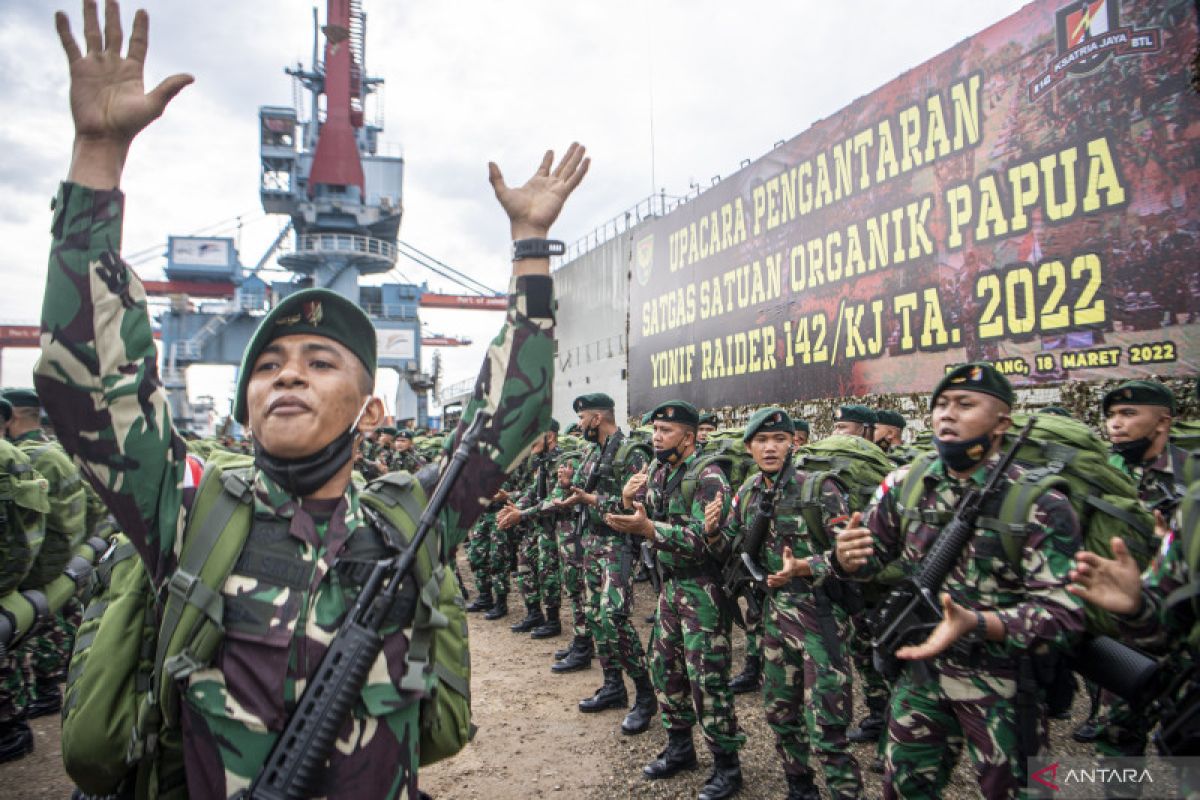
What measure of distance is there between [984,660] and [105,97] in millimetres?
3522

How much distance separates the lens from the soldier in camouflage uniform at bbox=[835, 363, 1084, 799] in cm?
258

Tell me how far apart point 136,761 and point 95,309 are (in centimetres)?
106

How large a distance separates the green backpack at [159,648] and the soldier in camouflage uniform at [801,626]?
258 centimetres

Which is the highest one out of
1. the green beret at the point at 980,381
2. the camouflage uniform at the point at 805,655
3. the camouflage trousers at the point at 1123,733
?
the green beret at the point at 980,381

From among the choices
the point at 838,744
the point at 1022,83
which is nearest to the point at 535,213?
the point at 838,744

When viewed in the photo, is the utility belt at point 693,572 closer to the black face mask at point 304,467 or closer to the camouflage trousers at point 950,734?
the camouflage trousers at point 950,734

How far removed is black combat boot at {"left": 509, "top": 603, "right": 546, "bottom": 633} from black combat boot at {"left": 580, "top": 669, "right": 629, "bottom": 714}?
→ 2.60 metres

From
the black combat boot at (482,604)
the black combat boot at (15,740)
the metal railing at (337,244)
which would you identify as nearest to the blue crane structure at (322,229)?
the metal railing at (337,244)

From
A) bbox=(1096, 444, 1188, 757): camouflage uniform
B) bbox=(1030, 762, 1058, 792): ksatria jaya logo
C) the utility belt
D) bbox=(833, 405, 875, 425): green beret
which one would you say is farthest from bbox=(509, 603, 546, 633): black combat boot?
bbox=(1030, 762, 1058, 792): ksatria jaya logo

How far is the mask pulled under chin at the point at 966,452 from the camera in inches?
120

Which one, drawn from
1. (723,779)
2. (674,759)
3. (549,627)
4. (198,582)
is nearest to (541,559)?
(549,627)

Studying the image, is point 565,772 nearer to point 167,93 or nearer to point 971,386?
point 971,386

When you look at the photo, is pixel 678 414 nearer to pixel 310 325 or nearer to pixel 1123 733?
pixel 1123 733

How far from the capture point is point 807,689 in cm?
384
